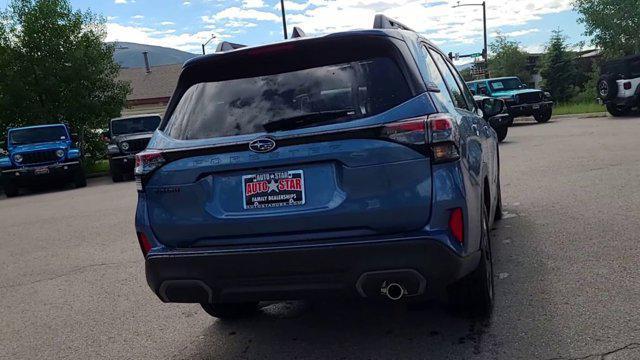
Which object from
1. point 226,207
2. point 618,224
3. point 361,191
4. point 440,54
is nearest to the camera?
point 361,191

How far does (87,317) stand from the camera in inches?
182

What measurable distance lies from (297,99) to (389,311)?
173cm

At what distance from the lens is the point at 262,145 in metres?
3.01

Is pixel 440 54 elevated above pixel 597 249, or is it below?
above

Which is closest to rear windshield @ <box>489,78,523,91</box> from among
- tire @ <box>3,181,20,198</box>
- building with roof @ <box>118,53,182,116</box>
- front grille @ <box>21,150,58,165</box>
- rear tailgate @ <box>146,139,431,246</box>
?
front grille @ <box>21,150,58,165</box>

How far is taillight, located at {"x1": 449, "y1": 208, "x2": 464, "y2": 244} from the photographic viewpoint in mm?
2904

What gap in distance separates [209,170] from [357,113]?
84 centimetres

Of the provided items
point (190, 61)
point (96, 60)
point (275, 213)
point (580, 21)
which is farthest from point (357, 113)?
point (580, 21)

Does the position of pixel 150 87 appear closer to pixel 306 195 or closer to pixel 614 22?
pixel 614 22

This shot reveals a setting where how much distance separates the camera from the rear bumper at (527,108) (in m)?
20.7

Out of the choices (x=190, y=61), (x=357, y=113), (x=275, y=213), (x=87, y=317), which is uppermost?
(x=190, y=61)

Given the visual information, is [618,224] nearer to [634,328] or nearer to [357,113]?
[634,328]

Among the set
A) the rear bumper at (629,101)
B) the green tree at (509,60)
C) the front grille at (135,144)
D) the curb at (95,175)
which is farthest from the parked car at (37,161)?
the green tree at (509,60)

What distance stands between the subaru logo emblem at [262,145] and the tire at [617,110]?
1956 cm
